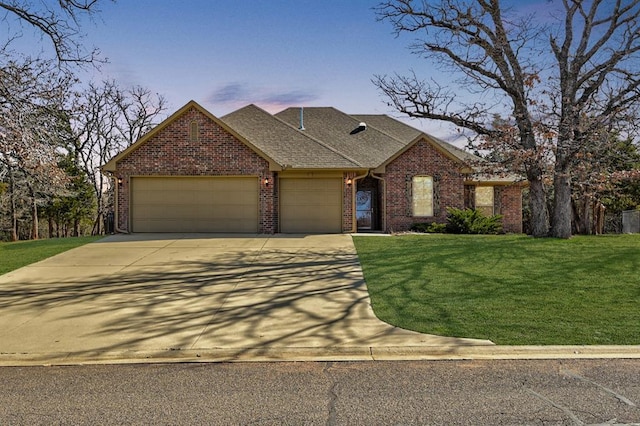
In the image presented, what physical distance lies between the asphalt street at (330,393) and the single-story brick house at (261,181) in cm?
1336

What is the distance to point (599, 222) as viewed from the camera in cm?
2622

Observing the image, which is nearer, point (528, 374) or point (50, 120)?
point (528, 374)

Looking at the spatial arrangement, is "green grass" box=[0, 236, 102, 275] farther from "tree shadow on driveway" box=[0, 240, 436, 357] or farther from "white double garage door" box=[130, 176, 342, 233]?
"white double garage door" box=[130, 176, 342, 233]

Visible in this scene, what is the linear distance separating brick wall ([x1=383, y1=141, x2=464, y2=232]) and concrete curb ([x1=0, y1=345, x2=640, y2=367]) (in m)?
15.0

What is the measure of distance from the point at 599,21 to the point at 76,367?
18644 mm

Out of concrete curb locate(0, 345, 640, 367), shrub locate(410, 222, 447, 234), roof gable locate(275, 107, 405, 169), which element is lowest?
concrete curb locate(0, 345, 640, 367)

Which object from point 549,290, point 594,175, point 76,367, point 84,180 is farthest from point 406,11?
point 84,180

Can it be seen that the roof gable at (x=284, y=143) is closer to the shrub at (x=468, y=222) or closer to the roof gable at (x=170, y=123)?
the roof gable at (x=170, y=123)

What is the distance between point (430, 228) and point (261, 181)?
7.42 m

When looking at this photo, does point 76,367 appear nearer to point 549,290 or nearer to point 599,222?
point 549,290

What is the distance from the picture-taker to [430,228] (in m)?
20.1

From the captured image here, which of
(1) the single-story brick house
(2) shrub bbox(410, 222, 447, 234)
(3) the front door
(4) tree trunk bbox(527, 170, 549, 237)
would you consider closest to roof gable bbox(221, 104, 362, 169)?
(1) the single-story brick house

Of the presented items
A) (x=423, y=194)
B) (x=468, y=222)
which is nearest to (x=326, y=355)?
(x=468, y=222)

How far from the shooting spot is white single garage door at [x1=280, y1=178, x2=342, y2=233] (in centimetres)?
1938
